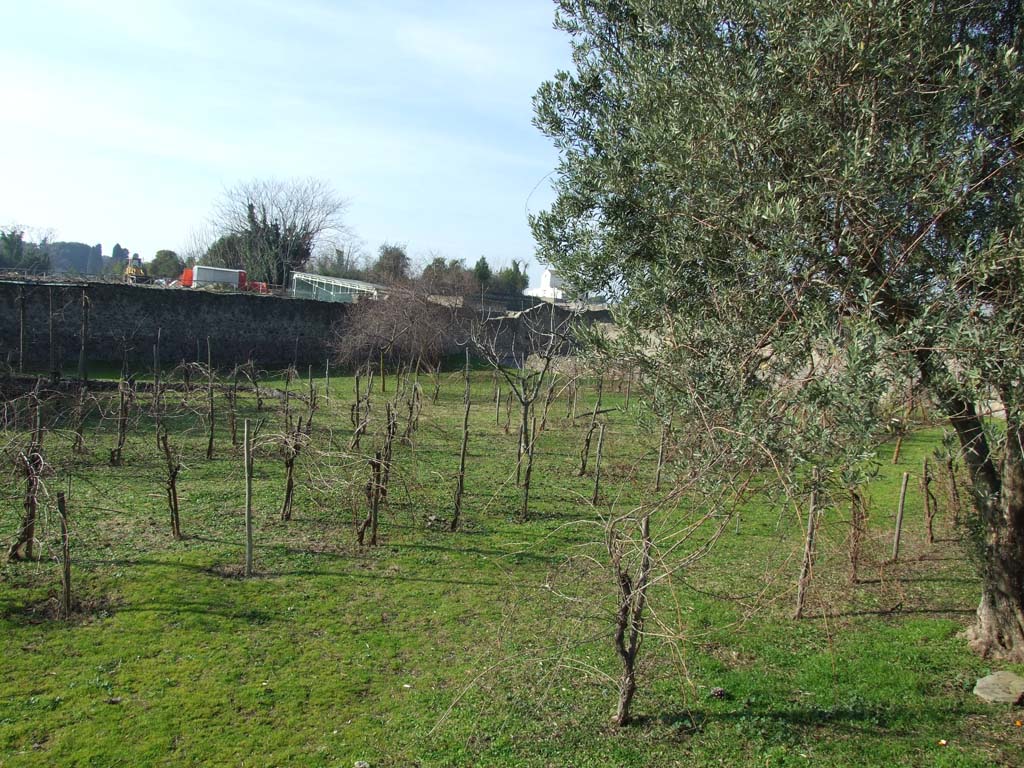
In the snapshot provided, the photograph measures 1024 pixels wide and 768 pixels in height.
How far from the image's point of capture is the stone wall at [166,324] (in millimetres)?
21484

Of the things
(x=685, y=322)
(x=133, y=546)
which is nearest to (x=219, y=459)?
(x=133, y=546)

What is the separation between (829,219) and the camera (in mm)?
5102

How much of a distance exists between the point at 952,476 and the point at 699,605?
433cm

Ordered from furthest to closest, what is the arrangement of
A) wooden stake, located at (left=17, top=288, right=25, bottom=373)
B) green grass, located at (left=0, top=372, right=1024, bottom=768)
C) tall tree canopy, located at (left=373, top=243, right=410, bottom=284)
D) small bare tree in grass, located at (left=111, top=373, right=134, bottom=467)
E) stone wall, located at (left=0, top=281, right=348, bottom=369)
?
1. tall tree canopy, located at (left=373, top=243, right=410, bottom=284)
2. stone wall, located at (left=0, top=281, right=348, bottom=369)
3. wooden stake, located at (left=17, top=288, right=25, bottom=373)
4. small bare tree in grass, located at (left=111, top=373, right=134, bottom=467)
5. green grass, located at (left=0, top=372, right=1024, bottom=768)

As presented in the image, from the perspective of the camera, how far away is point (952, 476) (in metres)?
9.48

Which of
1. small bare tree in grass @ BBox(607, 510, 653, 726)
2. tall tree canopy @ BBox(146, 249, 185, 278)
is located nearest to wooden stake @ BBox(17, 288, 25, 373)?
small bare tree in grass @ BBox(607, 510, 653, 726)

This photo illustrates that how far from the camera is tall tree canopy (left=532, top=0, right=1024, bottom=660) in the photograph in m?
4.36

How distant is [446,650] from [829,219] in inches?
175

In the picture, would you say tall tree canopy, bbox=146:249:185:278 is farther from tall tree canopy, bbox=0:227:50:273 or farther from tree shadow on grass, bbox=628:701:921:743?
→ tree shadow on grass, bbox=628:701:921:743

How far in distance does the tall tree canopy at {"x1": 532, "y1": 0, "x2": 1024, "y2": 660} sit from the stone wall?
1795cm

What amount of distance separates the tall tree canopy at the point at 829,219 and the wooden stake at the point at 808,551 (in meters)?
0.22

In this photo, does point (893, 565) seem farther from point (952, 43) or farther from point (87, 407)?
point (87, 407)

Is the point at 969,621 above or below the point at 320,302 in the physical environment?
below

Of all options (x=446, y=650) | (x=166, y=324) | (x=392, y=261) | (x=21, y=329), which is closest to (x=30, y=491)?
(x=446, y=650)
